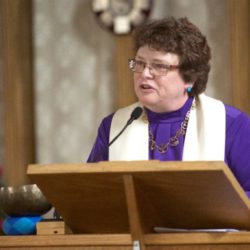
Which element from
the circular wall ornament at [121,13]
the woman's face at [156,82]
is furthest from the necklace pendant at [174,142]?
the circular wall ornament at [121,13]

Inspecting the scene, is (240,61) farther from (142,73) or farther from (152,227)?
(152,227)

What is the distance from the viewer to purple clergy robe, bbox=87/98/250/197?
7.93 ft

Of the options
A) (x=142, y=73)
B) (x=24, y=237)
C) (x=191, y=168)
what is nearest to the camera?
(x=191, y=168)

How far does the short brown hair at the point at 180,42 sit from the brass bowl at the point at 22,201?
0.66 metres

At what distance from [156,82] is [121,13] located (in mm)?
1477

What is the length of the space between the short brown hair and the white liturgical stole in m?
0.13

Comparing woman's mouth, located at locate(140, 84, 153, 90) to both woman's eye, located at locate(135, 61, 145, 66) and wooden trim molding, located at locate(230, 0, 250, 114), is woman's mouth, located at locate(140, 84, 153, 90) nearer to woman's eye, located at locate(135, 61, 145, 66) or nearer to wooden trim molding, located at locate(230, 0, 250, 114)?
woman's eye, located at locate(135, 61, 145, 66)

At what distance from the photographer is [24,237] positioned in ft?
6.43

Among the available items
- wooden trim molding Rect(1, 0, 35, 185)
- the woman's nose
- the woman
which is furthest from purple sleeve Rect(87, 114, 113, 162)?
wooden trim molding Rect(1, 0, 35, 185)

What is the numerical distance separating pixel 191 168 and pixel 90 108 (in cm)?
245

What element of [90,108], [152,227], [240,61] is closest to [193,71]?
[152,227]

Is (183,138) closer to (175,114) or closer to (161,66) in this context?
(175,114)

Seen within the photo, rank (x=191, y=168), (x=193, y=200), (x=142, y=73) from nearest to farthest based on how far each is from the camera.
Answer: (x=191, y=168) → (x=193, y=200) → (x=142, y=73)

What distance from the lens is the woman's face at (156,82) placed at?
97.8 inches
